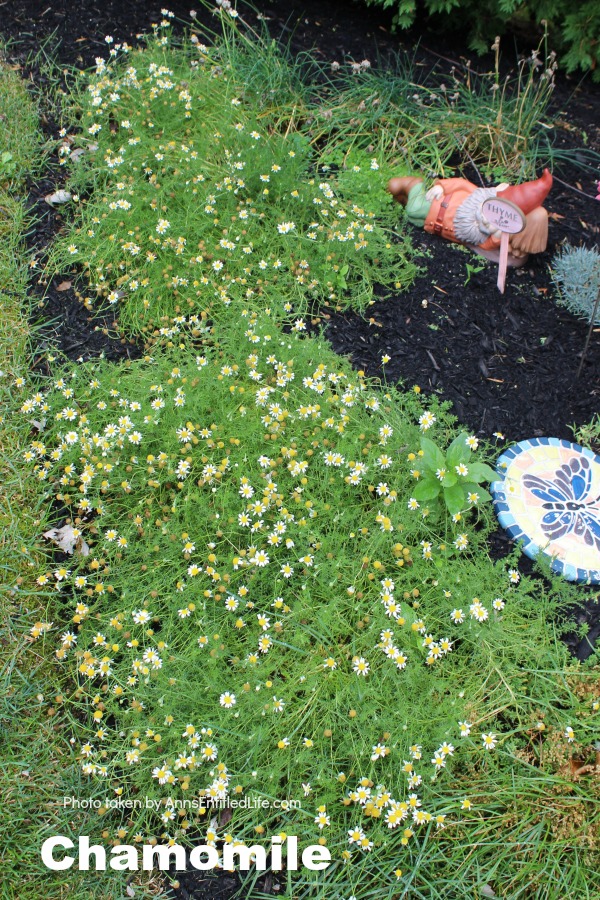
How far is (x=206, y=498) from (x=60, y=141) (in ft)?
10.0

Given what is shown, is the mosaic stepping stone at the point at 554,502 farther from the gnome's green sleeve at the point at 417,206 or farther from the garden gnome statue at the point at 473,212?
the gnome's green sleeve at the point at 417,206

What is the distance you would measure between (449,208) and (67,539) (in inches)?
113

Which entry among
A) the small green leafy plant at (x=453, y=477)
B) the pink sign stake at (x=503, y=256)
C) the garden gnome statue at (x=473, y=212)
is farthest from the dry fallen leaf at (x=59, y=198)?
the small green leafy plant at (x=453, y=477)

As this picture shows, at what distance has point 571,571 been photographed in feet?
10.3

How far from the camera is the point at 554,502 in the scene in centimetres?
337

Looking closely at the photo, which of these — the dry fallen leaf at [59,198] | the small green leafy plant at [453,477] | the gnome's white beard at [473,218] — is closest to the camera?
the small green leafy plant at [453,477]

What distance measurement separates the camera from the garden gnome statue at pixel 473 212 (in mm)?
4027

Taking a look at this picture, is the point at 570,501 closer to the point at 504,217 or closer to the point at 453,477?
the point at 453,477

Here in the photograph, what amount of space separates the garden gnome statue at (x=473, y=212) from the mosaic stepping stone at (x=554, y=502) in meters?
1.31

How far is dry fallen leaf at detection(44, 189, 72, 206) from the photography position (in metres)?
4.54

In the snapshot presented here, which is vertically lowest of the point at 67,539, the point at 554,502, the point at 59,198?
the point at 67,539

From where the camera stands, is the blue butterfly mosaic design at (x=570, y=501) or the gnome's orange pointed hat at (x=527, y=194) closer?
the blue butterfly mosaic design at (x=570, y=501)

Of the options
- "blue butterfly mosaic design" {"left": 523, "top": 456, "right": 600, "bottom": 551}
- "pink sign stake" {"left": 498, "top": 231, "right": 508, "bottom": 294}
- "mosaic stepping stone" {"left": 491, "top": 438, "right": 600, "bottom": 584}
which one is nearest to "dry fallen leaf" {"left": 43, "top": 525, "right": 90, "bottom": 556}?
"mosaic stepping stone" {"left": 491, "top": 438, "right": 600, "bottom": 584}

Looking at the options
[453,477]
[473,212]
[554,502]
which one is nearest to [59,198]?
[473,212]
